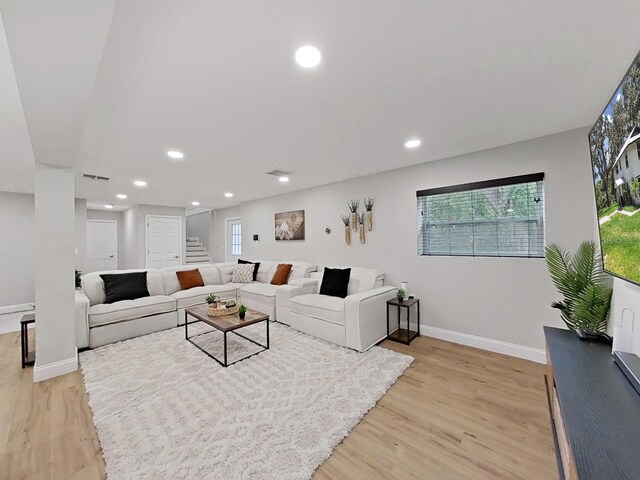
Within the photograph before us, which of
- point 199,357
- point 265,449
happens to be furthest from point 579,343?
point 199,357

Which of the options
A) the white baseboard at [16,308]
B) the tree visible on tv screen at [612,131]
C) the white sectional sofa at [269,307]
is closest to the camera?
the tree visible on tv screen at [612,131]

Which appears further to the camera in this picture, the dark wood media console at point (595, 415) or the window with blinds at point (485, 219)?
the window with blinds at point (485, 219)

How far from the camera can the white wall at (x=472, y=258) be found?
2.62 m

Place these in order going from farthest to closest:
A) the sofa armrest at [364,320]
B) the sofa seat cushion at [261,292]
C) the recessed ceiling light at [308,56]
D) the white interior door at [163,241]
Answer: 1. the white interior door at [163,241]
2. the sofa seat cushion at [261,292]
3. the sofa armrest at [364,320]
4. the recessed ceiling light at [308,56]

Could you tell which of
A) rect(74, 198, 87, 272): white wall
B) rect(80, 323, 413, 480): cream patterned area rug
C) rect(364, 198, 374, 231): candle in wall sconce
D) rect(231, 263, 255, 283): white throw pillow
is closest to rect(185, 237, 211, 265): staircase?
rect(74, 198, 87, 272): white wall

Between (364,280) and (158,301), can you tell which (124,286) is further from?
(364,280)

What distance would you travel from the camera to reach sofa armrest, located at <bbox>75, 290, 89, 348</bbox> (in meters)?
3.11

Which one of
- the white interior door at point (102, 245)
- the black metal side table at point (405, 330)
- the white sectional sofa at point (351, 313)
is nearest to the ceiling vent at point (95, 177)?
the white sectional sofa at point (351, 313)

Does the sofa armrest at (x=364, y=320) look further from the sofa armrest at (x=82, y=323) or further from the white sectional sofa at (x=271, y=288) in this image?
the sofa armrest at (x=82, y=323)

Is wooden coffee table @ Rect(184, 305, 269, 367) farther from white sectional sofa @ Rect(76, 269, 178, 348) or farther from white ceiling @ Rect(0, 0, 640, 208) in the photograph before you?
white ceiling @ Rect(0, 0, 640, 208)

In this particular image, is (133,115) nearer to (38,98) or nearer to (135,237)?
(38,98)

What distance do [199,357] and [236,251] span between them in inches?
192

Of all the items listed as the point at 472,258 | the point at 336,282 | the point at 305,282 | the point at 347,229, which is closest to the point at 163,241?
the point at 305,282

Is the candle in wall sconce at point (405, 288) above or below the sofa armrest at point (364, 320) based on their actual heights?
above
